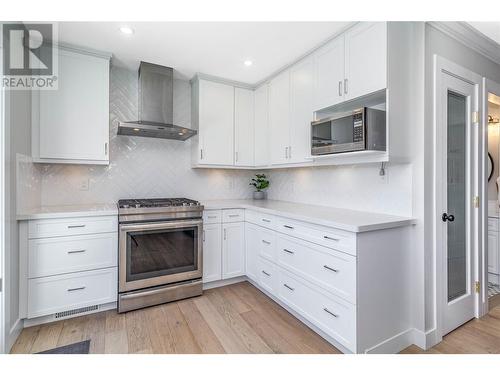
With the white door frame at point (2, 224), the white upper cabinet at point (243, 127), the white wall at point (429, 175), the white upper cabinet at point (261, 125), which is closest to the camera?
the white door frame at point (2, 224)

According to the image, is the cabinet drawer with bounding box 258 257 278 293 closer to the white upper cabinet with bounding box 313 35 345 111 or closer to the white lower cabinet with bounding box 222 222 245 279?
the white lower cabinet with bounding box 222 222 245 279

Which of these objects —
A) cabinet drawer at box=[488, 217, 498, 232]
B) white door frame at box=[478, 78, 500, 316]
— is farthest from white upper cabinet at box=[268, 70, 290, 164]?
cabinet drawer at box=[488, 217, 498, 232]

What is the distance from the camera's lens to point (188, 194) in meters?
3.41

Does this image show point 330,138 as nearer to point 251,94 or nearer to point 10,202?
point 251,94

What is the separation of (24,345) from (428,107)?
3.56 meters

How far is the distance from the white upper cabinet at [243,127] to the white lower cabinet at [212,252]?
96 cm

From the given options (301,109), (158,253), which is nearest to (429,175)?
(301,109)

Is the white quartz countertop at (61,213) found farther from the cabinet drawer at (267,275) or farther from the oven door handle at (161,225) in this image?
the cabinet drawer at (267,275)

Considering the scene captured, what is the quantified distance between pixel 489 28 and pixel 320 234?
7.34 feet

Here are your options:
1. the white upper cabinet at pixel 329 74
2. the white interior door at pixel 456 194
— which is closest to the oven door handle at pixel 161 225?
the white upper cabinet at pixel 329 74

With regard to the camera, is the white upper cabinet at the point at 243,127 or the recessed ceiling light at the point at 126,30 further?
the white upper cabinet at the point at 243,127

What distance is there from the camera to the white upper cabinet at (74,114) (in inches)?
94.5

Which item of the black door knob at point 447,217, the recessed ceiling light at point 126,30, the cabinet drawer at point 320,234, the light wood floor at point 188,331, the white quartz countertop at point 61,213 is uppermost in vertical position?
the recessed ceiling light at point 126,30

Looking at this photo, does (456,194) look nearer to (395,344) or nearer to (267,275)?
(395,344)
